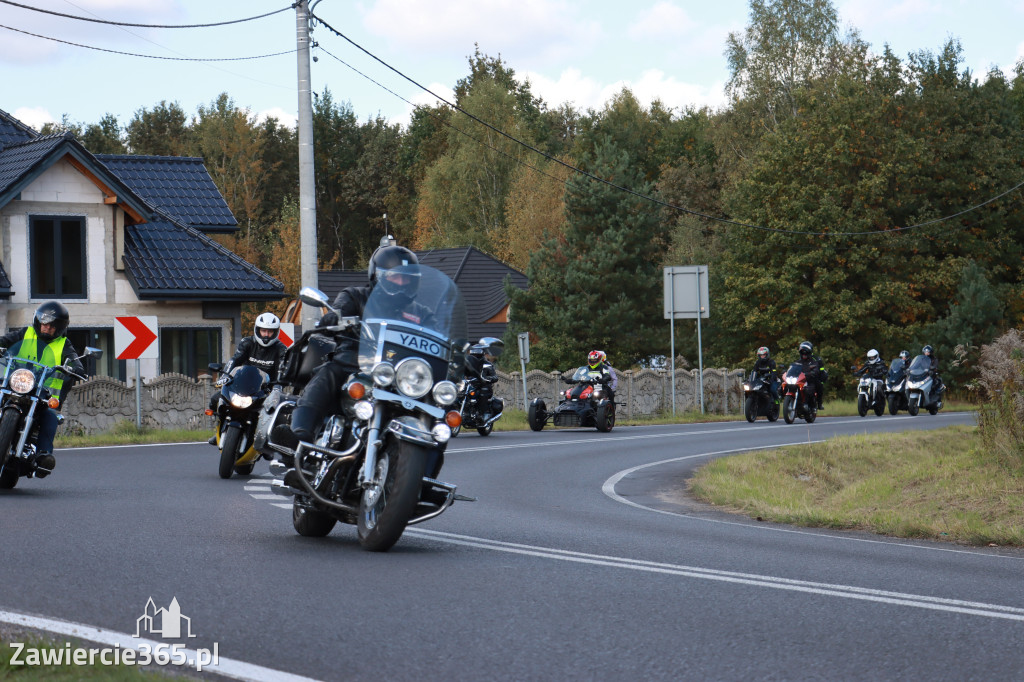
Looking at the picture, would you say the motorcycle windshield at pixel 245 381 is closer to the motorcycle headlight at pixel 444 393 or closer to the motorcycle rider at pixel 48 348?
the motorcycle rider at pixel 48 348

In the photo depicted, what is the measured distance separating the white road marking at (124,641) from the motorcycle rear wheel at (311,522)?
119 inches

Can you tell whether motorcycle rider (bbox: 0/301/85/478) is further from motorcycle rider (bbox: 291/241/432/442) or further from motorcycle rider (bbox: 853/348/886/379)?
motorcycle rider (bbox: 853/348/886/379)

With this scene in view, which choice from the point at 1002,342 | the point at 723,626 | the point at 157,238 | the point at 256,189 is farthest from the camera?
the point at 256,189

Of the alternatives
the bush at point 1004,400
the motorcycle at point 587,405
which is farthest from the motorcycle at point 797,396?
the bush at point 1004,400

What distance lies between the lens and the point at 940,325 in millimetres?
49031

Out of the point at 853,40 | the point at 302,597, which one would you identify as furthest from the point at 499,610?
the point at 853,40

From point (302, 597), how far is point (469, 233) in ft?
228

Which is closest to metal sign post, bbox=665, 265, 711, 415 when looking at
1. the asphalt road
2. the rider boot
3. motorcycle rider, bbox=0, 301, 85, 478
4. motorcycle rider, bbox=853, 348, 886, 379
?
motorcycle rider, bbox=853, 348, 886, 379

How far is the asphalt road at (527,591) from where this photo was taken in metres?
5.34

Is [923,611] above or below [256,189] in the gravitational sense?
below

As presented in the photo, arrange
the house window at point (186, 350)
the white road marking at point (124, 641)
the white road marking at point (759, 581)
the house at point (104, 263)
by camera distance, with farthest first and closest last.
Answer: the house window at point (186, 350) → the house at point (104, 263) → the white road marking at point (759, 581) → the white road marking at point (124, 641)

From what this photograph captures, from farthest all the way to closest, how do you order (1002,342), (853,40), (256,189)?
1. (256,189)
2. (853,40)
3. (1002,342)

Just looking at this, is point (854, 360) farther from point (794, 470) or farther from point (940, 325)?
point (794, 470)

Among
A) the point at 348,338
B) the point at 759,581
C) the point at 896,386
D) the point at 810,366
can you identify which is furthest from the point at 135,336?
the point at 896,386
